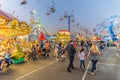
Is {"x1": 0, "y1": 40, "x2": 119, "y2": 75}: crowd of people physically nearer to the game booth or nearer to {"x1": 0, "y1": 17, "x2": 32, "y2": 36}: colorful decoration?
the game booth

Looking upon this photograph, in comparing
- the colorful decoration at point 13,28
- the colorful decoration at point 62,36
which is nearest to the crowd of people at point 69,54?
the colorful decoration at point 13,28

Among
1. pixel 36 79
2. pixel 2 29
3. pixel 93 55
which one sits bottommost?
pixel 36 79

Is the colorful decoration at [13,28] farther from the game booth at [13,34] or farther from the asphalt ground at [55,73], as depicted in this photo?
the asphalt ground at [55,73]

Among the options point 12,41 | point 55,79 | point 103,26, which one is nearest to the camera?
point 55,79

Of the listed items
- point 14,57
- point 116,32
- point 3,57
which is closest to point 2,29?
point 14,57

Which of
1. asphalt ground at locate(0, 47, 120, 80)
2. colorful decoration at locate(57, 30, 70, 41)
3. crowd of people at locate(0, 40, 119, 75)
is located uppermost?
colorful decoration at locate(57, 30, 70, 41)

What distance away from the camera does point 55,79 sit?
39.2 ft

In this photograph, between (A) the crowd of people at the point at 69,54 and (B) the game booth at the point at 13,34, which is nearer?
(A) the crowd of people at the point at 69,54

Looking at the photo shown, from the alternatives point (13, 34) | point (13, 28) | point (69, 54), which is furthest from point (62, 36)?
point (69, 54)

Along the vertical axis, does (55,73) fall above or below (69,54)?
below

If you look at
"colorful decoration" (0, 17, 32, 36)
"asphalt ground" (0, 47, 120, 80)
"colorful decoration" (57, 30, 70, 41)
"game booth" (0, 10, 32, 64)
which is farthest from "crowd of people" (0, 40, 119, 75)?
"colorful decoration" (57, 30, 70, 41)

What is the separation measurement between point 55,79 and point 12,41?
12961mm

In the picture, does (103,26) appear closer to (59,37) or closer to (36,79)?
(59,37)

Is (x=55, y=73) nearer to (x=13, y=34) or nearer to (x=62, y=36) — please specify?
(x=13, y=34)
